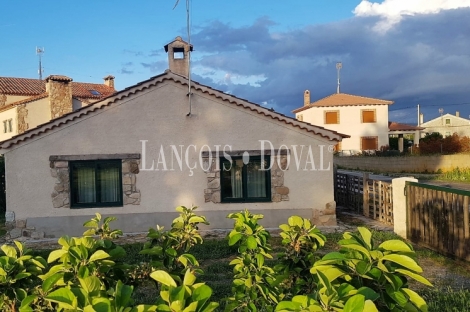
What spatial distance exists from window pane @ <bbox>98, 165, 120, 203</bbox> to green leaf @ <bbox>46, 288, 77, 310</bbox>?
10395 millimetres

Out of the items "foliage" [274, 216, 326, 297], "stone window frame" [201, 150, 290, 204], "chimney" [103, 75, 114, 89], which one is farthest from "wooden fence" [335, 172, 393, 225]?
"chimney" [103, 75, 114, 89]

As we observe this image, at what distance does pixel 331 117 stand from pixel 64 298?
4581 centimetres

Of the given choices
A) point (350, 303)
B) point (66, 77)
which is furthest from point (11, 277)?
point (66, 77)

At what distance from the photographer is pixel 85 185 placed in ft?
39.0

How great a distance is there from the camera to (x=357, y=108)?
45281 mm

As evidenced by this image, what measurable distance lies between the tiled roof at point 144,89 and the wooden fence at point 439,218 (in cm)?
315

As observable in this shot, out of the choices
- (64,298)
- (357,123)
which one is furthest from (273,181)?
(357,123)

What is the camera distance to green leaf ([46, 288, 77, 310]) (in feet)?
5.99

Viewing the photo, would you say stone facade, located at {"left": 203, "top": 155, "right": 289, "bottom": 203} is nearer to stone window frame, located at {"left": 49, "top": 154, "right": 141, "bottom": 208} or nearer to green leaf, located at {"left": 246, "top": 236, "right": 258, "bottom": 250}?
stone window frame, located at {"left": 49, "top": 154, "right": 141, "bottom": 208}

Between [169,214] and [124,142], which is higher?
[124,142]

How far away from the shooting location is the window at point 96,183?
465 inches

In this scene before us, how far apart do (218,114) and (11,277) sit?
386 inches

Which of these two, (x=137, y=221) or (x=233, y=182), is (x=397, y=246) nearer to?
(x=233, y=182)

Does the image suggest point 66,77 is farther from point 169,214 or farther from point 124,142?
point 169,214
